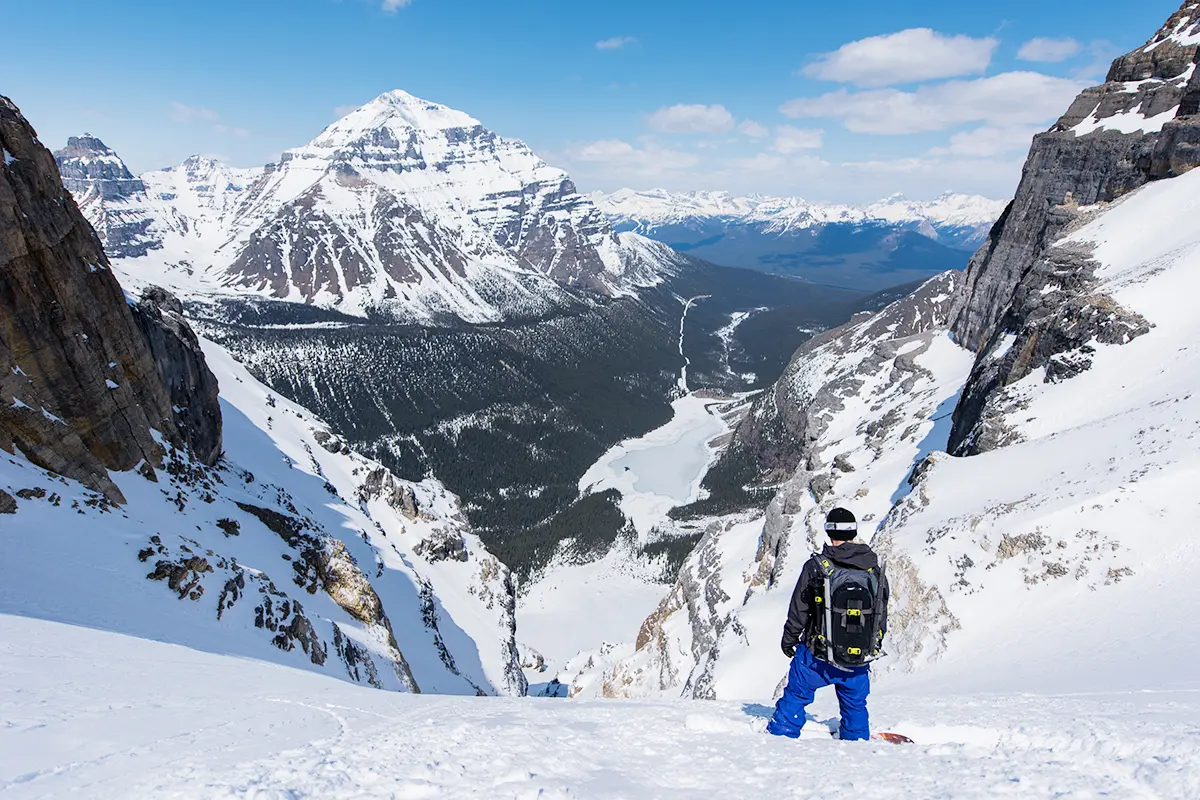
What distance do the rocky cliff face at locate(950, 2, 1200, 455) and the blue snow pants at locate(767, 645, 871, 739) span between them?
107 ft

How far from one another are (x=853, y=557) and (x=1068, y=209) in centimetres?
7671

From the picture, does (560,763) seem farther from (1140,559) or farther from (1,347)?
(1,347)

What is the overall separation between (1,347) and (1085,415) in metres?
55.9

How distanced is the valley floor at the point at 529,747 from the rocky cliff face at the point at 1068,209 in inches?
1263

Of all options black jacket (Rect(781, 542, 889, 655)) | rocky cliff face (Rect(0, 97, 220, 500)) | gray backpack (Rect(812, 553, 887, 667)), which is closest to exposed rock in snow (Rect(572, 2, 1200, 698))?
gray backpack (Rect(812, 553, 887, 667))

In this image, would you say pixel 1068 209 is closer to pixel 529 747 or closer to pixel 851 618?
pixel 851 618

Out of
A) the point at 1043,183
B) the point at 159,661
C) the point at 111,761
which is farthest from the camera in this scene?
the point at 1043,183

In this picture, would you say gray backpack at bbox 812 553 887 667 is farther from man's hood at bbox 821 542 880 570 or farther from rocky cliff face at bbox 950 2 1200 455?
rocky cliff face at bbox 950 2 1200 455

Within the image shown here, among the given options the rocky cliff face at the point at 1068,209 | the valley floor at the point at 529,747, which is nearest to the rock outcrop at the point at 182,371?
the valley floor at the point at 529,747

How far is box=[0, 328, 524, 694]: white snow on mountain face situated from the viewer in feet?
76.3

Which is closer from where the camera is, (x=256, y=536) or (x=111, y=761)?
(x=111, y=761)

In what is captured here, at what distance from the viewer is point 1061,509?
80.5 feet

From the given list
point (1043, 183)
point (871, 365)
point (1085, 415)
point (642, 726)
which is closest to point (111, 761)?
point (642, 726)

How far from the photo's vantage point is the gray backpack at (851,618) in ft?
36.0
